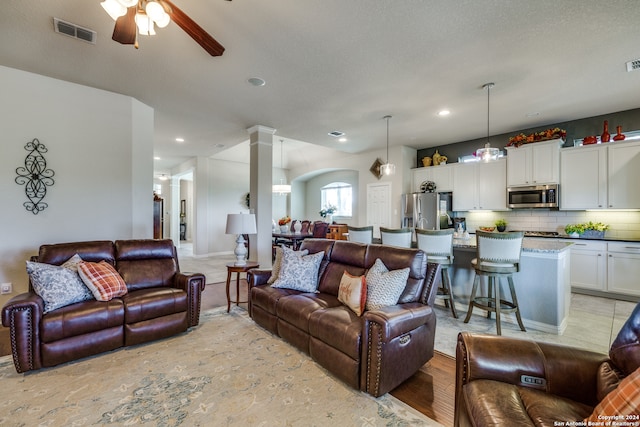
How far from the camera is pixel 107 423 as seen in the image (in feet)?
5.46

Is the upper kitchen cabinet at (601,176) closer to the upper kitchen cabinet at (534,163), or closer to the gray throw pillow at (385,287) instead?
the upper kitchen cabinet at (534,163)

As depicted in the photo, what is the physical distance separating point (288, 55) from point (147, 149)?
2751 mm

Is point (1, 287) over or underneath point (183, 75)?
A: underneath

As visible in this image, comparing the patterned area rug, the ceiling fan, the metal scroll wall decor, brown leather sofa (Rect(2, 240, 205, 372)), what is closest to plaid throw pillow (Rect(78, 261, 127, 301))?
brown leather sofa (Rect(2, 240, 205, 372))

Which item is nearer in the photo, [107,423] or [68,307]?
[107,423]

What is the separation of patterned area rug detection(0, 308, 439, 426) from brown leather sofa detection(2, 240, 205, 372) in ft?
0.44

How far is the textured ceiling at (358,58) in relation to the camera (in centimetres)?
222

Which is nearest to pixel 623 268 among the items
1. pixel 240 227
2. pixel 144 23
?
pixel 240 227

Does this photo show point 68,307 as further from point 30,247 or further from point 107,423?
point 30,247

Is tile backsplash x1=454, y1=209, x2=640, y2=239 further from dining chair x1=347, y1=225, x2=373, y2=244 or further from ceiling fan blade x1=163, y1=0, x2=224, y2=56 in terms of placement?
ceiling fan blade x1=163, y1=0, x2=224, y2=56

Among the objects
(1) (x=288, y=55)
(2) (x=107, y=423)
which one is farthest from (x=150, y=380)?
(1) (x=288, y=55)

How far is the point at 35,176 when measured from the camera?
333cm

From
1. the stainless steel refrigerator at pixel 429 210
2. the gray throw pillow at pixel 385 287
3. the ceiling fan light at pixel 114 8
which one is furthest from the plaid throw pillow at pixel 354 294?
the stainless steel refrigerator at pixel 429 210

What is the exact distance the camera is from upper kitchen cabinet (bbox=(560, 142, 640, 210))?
4113 mm
